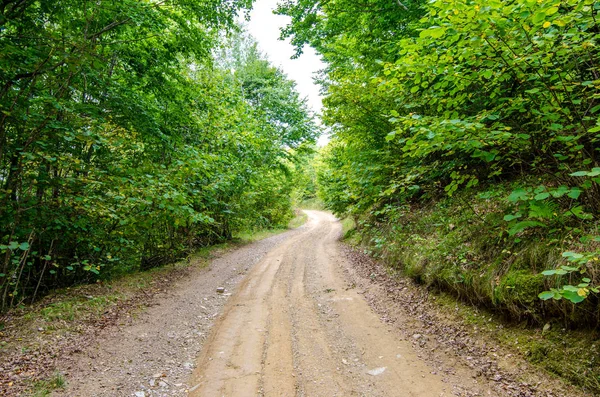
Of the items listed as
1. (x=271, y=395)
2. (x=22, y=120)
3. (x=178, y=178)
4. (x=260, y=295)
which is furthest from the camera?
(x=260, y=295)

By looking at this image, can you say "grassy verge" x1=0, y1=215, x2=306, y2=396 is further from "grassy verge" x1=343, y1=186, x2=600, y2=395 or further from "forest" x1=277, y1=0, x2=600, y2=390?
"grassy verge" x1=343, y1=186, x2=600, y2=395

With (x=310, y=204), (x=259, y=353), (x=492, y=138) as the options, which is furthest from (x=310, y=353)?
(x=310, y=204)

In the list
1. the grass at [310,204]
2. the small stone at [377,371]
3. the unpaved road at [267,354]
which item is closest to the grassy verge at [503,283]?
the unpaved road at [267,354]

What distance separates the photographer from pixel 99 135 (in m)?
5.76

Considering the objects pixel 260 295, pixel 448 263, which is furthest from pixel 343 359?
pixel 260 295

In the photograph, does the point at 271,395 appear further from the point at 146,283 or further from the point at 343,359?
the point at 146,283

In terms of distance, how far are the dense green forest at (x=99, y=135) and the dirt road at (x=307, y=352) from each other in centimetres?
253

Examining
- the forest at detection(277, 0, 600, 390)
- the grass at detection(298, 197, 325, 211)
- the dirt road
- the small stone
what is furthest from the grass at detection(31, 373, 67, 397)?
the grass at detection(298, 197, 325, 211)

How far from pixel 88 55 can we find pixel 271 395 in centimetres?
519

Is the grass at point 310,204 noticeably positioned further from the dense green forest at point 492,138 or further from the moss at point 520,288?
the moss at point 520,288

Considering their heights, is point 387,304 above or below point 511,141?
below

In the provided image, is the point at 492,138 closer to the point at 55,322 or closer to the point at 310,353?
the point at 310,353

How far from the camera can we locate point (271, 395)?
11.4 ft

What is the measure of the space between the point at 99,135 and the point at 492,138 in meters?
6.45
